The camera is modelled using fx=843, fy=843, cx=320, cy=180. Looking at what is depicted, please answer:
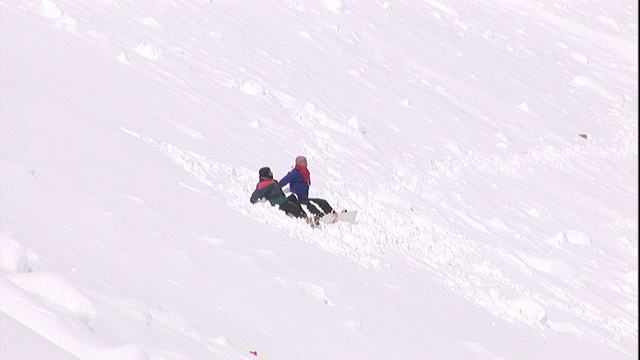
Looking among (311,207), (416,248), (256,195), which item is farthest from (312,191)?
(256,195)

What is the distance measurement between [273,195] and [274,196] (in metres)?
0.02

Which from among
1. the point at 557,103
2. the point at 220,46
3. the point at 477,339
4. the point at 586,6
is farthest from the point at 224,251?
the point at 586,6

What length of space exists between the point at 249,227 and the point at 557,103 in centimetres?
1610

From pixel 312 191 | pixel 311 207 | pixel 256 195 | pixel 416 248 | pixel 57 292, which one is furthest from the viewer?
pixel 312 191

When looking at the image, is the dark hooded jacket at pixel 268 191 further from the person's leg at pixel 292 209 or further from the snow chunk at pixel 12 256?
the snow chunk at pixel 12 256

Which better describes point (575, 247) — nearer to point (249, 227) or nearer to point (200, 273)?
point (249, 227)

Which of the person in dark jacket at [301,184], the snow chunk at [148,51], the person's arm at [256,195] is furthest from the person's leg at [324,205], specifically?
the snow chunk at [148,51]

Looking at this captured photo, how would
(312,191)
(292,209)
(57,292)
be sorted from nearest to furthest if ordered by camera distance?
(57,292) → (292,209) → (312,191)

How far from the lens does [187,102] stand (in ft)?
43.1

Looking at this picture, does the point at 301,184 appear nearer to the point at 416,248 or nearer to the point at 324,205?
the point at 324,205

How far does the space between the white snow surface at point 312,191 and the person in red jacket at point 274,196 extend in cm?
10

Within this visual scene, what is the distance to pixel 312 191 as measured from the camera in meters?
11.7

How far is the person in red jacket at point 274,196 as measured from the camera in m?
9.96

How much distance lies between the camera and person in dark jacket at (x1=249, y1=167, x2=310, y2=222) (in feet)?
32.7
